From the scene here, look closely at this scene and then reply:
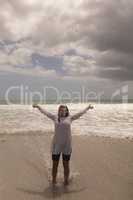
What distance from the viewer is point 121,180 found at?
8.30 metres

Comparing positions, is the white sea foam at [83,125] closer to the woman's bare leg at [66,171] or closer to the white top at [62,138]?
the woman's bare leg at [66,171]

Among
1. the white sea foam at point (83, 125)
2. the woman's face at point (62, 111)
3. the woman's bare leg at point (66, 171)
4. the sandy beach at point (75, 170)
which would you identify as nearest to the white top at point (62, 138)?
the woman's face at point (62, 111)

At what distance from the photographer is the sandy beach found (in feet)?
23.9

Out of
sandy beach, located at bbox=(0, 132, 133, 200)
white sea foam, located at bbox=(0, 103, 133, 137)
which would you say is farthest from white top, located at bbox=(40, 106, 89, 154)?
white sea foam, located at bbox=(0, 103, 133, 137)

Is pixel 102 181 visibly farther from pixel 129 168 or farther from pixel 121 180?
pixel 129 168

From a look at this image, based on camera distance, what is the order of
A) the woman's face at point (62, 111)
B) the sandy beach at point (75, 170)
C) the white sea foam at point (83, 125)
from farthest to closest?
the white sea foam at point (83, 125) → the woman's face at point (62, 111) → the sandy beach at point (75, 170)

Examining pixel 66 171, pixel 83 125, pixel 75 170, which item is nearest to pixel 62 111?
pixel 66 171

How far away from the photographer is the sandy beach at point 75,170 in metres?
7.30

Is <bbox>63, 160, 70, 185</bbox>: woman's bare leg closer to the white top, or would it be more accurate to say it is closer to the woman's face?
the white top

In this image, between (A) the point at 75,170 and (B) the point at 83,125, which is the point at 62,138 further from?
(B) the point at 83,125

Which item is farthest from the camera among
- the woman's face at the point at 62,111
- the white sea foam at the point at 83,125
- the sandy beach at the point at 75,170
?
the white sea foam at the point at 83,125

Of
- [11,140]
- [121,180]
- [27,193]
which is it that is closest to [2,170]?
[27,193]

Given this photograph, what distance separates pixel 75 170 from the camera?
9.24m

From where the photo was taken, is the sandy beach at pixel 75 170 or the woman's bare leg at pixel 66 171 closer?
the sandy beach at pixel 75 170
